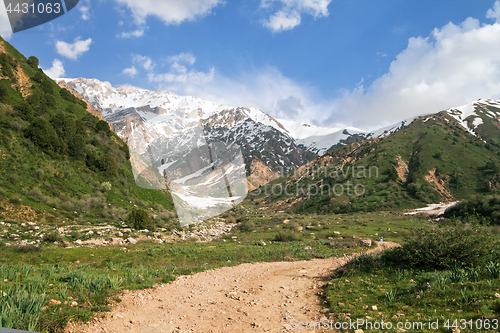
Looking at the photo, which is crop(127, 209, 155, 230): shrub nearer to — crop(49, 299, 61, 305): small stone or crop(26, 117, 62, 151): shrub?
crop(26, 117, 62, 151): shrub

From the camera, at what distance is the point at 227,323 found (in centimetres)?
582

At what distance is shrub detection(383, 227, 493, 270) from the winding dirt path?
12.5ft

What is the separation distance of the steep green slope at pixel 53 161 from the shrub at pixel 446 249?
1996 centimetres

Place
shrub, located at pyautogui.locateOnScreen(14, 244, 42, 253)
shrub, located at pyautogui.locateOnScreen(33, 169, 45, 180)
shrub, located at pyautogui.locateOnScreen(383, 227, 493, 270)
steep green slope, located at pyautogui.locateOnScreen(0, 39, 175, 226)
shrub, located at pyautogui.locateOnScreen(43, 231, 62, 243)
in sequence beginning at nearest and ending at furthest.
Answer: shrub, located at pyautogui.locateOnScreen(383, 227, 493, 270)
shrub, located at pyautogui.locateOnScreen(14, 244, 42, 253)
shrub, located at pyautogui.locateOnScreen(43, 231, 62, 243)
steep green slope, located at pyautogui.locateOnScreen(0, 39, 175, 226)
shrub, located at pyautogui.locateOnScreen(33, 169, 45, 180)

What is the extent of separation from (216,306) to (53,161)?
34.5 m

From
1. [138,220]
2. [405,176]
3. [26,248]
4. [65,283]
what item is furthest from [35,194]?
[405,176]

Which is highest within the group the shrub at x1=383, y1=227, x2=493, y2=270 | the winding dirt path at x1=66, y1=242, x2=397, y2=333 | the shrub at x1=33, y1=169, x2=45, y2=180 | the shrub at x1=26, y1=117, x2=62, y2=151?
the shrub at x1=26, y1=117, x2=62, y2=151

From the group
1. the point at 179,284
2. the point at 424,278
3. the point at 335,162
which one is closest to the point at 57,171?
the point at 179,284

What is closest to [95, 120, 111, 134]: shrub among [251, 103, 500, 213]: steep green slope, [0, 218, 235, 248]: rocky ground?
[0, 218, 235, 248]: rocky ground

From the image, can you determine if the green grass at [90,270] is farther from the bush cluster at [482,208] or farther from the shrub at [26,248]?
the bush cluster at [482,208]

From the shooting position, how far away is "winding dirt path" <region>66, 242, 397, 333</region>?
551 centimetres

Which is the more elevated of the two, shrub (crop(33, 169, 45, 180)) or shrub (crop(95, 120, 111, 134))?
shrub (crop(95, 120, 111, 134))

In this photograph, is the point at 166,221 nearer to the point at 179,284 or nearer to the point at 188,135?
the point at 179,284

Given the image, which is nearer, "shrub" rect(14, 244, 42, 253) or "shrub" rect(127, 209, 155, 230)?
"shrub" rect(14, 244, 42, 253)
